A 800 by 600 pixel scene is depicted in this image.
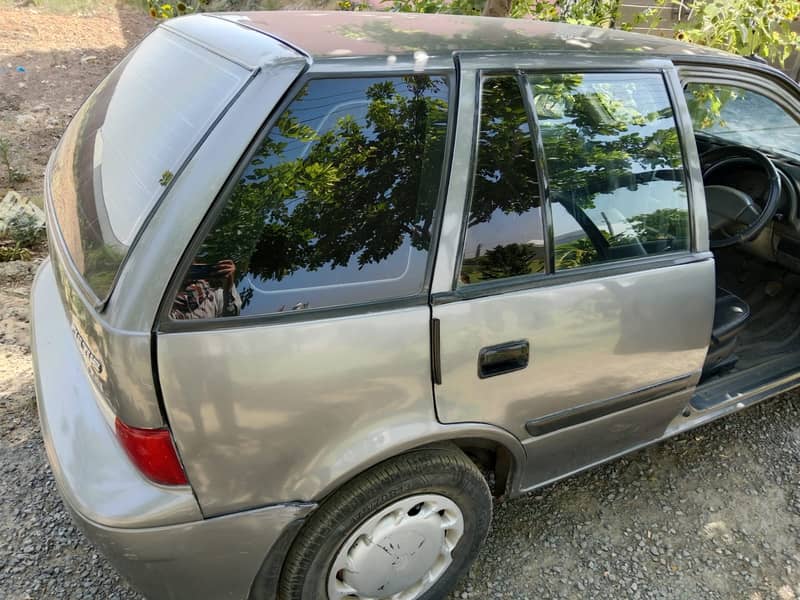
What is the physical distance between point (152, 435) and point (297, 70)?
0.91 metres

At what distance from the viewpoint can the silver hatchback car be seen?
4.44 ft

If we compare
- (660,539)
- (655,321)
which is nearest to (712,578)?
(660,539)

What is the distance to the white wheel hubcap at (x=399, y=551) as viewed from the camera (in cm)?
171

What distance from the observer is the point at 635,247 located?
1.94 m

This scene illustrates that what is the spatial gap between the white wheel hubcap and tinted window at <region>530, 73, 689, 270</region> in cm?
85

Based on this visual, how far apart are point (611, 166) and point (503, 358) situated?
30.0 inches

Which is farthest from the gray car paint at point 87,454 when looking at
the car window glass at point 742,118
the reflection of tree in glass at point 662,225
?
the car window glass at point 742,118

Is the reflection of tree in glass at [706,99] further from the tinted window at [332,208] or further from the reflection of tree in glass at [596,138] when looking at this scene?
the tinted window at [332,208]

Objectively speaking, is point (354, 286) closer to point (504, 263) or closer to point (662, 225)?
point (504, 263)

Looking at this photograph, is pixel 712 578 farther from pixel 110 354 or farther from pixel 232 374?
pixel 110 354

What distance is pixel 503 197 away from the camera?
167cm

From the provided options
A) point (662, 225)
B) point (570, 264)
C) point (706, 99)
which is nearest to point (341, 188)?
point (570, 264)

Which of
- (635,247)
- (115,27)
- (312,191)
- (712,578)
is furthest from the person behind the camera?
(115,27)

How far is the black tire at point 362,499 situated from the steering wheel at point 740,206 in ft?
5.31
